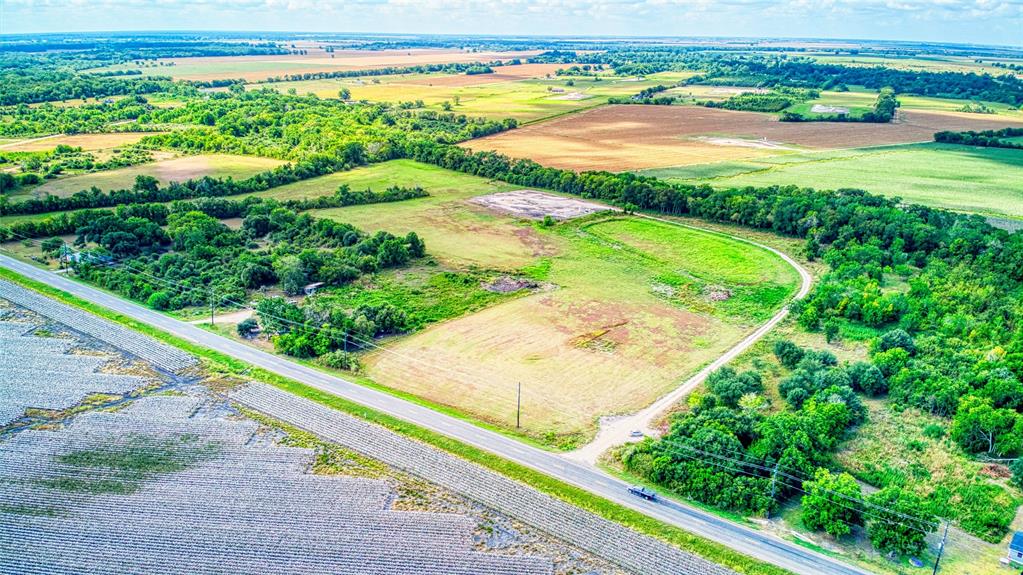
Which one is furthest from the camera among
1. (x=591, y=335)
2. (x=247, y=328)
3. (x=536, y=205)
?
(x=536, y=205)

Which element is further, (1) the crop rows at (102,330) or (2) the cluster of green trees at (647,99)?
(2) the cluster of green trees at (647,99)

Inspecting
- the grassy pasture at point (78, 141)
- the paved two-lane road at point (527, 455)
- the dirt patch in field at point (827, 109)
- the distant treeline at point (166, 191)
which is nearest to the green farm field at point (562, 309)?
the paved two-lane road at point (527, 455)

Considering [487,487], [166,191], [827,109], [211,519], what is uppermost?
[827,109]

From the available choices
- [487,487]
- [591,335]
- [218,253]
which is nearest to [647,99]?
[218,253]

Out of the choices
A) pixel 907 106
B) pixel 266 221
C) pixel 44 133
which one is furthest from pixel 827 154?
pixel 44 133

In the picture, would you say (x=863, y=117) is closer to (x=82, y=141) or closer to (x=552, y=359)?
(x=552, y=359)

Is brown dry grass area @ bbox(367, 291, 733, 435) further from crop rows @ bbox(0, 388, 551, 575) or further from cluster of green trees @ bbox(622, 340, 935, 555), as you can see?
crop rows @ bbox(0, 388, 551, 575)

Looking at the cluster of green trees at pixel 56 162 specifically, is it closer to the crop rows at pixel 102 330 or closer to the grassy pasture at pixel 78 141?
the grassy pasture at pixel 78 141
